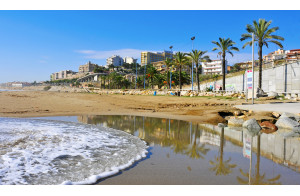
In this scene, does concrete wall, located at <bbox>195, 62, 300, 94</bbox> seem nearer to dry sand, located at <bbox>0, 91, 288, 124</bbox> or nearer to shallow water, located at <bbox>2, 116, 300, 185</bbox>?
dry sand, located at <bbox>0, 91, 288, 124</bbox>

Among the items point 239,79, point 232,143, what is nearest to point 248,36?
point 239,79

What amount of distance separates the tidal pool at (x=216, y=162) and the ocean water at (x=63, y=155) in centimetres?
39

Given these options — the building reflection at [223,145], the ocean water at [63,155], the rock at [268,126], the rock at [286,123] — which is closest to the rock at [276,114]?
the rock at [286,123]

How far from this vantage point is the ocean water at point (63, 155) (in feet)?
12.0

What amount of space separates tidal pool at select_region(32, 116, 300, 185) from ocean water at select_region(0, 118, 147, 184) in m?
0.39

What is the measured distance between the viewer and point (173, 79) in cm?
6719

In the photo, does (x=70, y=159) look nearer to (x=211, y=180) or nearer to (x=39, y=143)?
(x=39, y=143)

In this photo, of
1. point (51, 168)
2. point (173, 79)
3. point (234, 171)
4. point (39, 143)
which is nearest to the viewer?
point (234, 171)

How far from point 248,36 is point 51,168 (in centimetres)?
2901

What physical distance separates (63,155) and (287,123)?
27.3 ft

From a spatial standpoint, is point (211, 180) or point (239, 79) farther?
point (239, 79)

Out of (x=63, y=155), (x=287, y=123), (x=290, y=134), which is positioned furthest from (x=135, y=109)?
(x=63, y=155)

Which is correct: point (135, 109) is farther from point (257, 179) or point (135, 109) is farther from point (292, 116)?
point (257, 179)

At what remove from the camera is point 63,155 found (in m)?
4.95
